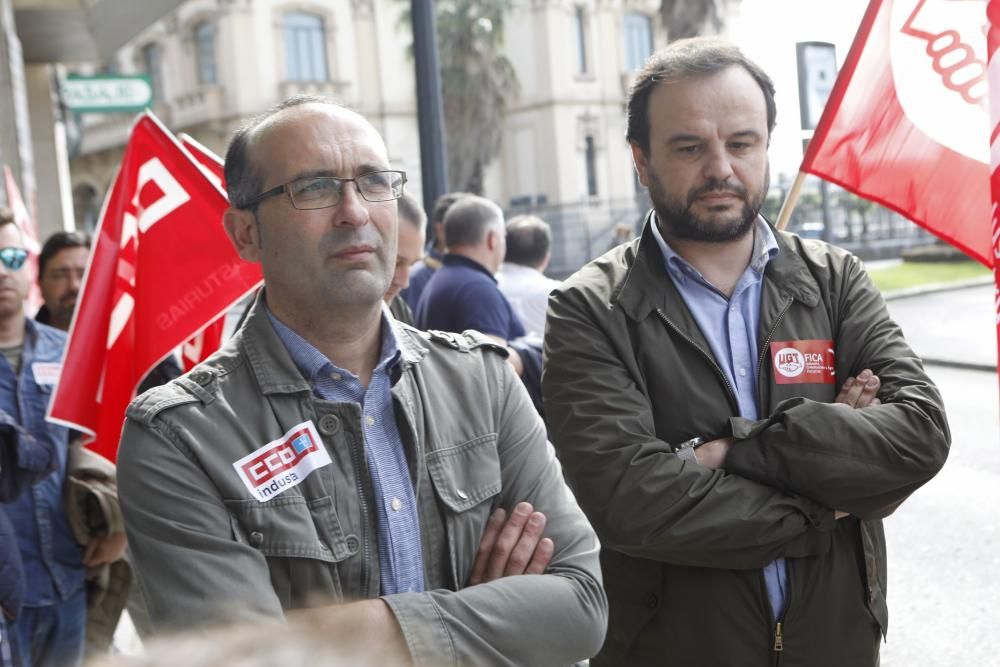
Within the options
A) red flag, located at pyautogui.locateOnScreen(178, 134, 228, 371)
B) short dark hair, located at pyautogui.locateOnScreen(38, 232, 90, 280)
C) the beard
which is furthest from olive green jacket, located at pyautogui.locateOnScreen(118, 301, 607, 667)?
short dark hair, located at pyautogui.locateOnScreen(38, 232, 90, 280)

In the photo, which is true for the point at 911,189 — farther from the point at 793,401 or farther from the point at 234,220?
the point at 234,220

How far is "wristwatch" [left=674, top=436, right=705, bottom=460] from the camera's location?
8.45 feet

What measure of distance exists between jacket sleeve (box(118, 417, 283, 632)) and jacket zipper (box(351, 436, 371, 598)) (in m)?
0.17

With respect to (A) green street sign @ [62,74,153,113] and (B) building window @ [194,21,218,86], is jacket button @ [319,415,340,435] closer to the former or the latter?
(A) green street sign @ [62,74,153,113]

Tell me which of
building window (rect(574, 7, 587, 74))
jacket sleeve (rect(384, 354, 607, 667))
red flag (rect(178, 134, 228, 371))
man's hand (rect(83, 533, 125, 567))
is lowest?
man's hand (rect(83, 533, 125, 567))

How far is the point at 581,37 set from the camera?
4681 cm

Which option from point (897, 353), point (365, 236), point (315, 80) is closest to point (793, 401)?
point (897, 353)

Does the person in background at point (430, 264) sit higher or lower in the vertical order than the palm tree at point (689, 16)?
lower

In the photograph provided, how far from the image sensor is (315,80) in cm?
4591

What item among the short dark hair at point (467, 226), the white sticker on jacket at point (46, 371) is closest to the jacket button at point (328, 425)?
the white sticker on jacket at point (46, 371)

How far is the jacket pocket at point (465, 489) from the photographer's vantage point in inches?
81.8

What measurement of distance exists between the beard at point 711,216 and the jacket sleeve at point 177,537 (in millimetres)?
1344

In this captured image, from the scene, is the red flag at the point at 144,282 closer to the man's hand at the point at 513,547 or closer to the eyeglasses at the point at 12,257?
the eyeglasses at the point at 12,257

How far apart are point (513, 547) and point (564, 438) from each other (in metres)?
0.60
